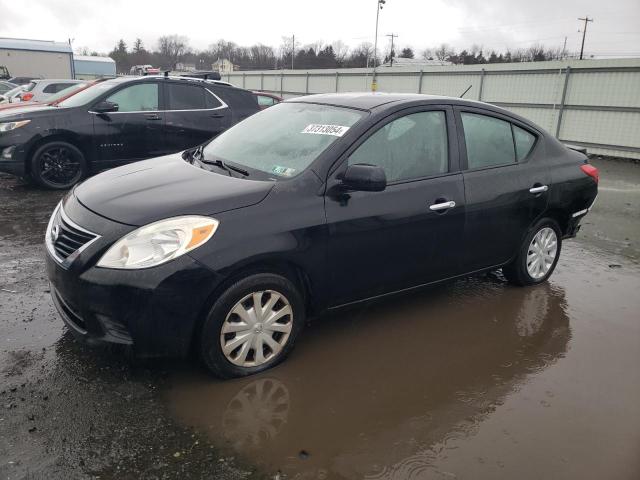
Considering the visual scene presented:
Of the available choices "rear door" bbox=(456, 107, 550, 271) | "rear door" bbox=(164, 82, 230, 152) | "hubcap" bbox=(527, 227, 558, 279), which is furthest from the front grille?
"rear door" bbox=(164, 82, 230, 152)

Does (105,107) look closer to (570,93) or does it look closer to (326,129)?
(326,129)

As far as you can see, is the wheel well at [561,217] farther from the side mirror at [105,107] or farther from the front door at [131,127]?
the side mirror at [105,107]

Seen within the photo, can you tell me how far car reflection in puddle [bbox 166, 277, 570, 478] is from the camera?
2.60 meters

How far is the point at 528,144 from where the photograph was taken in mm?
4586

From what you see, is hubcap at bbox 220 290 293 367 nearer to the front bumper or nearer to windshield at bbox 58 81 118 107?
the front bumper

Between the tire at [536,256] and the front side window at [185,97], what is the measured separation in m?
5.78

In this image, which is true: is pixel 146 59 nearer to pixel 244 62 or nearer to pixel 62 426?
pixel 244 62

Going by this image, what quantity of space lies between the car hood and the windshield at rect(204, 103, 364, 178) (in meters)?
0.30

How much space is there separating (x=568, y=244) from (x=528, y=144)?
7.12 ft

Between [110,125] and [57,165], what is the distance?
0.94 m

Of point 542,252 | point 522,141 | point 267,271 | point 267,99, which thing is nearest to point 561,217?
point 542,252

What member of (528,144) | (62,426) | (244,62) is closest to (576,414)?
(528,144)

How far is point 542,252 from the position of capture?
4.79 m

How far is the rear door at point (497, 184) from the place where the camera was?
13.3 feet
